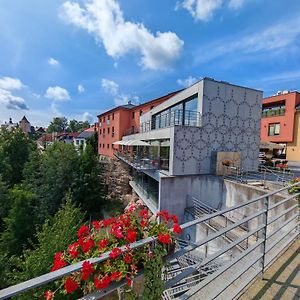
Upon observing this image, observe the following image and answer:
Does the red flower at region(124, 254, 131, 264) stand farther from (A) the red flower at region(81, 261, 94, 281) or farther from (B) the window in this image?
(B) the window

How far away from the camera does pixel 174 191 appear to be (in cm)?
1393

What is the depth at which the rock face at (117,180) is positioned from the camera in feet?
93.6

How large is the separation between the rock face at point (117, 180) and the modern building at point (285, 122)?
19462 mm

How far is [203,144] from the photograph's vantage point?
1487cm

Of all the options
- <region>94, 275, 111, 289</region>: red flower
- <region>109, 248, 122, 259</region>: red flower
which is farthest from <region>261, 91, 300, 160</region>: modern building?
<region>94, 275, 111, 289</region>: red flower

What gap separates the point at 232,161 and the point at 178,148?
175 inches

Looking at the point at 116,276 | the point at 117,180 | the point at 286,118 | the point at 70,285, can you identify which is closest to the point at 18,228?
the point at 117,180

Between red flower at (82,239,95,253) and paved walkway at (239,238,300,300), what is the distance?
2053mm

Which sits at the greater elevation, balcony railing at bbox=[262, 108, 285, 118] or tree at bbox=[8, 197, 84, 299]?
balcony railing at bbox=[262, 108, 285, 118]

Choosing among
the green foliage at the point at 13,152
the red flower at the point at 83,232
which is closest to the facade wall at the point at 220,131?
the red flower at the point at 83,232

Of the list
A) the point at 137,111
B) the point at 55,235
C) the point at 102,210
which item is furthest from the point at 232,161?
the point at 137,111

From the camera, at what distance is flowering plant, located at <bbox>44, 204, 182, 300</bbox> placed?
1.54 m

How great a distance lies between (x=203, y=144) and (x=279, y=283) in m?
12.3

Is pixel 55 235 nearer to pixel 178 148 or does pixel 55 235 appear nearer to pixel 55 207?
pixel 178 148
